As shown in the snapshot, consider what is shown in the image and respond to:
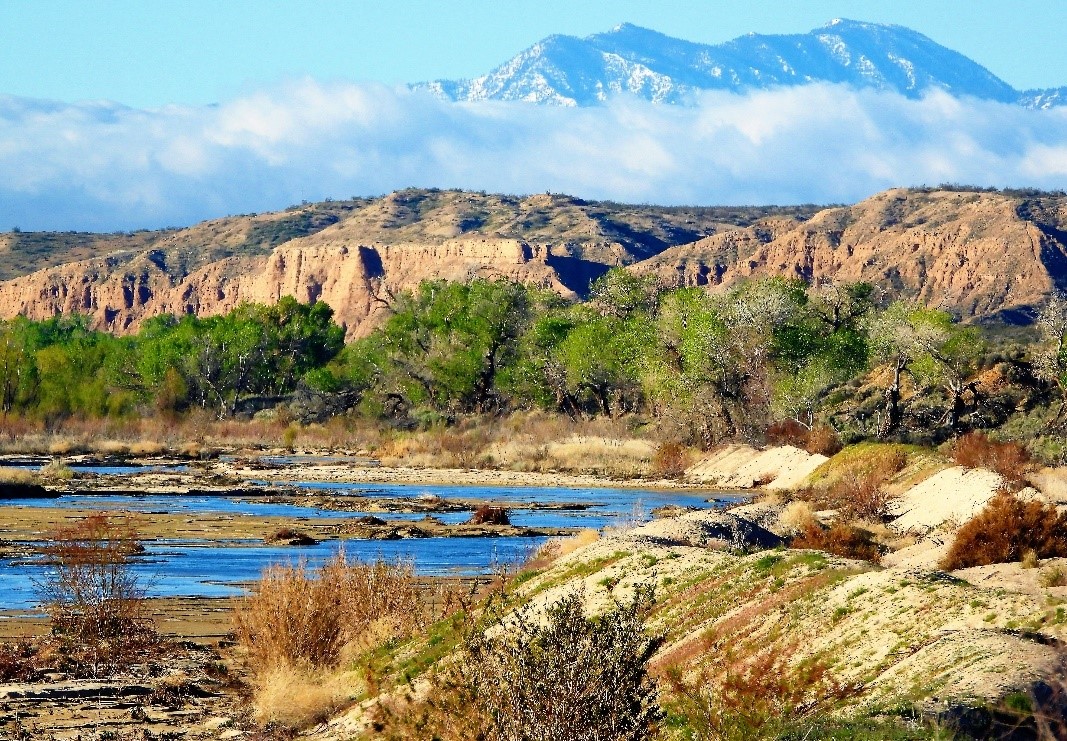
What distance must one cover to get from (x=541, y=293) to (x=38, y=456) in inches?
1393

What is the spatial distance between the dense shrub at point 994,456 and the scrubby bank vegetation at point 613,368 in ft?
9.45

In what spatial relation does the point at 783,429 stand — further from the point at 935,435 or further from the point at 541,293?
the point at 541,293

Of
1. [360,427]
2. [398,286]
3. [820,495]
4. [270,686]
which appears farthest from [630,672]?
[398,286]

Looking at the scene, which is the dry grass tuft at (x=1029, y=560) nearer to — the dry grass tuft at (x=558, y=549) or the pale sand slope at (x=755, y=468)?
the dry grass tuft at (x=558, y=549)

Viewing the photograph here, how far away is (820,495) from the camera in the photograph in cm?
4828

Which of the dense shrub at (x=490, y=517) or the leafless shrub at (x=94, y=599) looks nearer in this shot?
the leafless shrub at (x=94, y=599)

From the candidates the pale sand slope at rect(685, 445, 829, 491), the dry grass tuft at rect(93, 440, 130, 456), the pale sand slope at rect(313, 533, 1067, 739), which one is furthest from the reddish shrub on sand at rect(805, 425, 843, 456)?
the pale sand slope at rect(313, 533, 1067, 739)

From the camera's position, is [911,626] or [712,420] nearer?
[911,626]

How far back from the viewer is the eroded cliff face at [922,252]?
5950 inches

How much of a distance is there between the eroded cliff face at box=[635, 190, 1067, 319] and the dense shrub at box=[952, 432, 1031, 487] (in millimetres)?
83341

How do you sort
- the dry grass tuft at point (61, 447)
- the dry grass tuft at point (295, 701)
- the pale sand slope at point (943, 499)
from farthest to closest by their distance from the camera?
the dry grass tuft at point (61, 447) < the pale sand slope at point (943, 499) < the dry grass tuft at point (295, 701)

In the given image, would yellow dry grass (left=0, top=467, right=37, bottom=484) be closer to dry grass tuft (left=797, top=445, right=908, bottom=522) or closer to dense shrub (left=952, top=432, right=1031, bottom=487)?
dry grass tuft (left=797, top=445, right=908, bottom=522)

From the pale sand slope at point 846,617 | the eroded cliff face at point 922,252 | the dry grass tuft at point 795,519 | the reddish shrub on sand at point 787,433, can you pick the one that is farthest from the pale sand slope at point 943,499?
the eroded cliff face at point 922,252

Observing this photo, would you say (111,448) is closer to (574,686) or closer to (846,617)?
(846,617)
